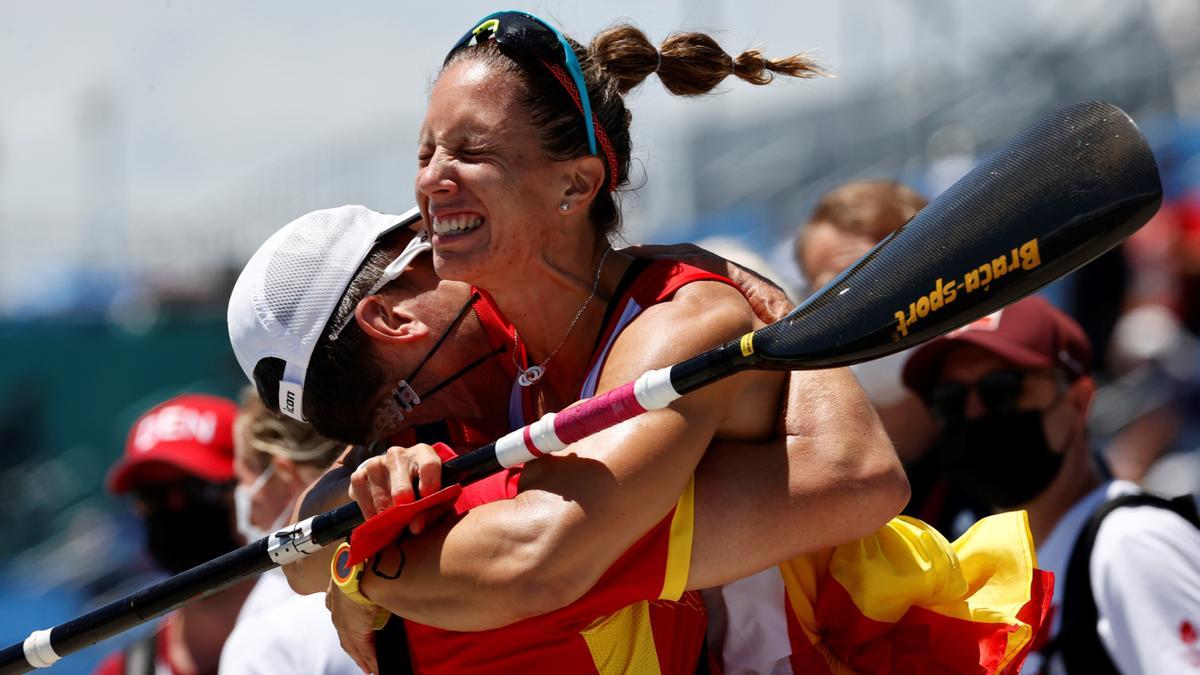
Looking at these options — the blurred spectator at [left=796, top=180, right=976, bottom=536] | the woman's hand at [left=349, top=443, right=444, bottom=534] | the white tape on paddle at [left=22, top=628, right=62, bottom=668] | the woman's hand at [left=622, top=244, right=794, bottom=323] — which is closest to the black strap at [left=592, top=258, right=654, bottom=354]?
the woman's hand at [left=622, top=244, right=794, bottom=323]

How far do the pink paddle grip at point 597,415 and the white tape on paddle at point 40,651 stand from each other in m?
1.25

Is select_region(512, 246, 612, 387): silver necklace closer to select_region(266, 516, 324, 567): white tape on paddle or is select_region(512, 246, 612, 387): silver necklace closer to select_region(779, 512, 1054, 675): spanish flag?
select_region(266, 516, 324, 567): white tape on paddle

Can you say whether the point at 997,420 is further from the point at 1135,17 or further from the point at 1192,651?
the point at 1135,17

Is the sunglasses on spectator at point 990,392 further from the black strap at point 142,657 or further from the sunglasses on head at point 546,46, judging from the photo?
the black strap at point 142,657

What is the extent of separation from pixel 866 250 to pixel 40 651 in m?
2.92

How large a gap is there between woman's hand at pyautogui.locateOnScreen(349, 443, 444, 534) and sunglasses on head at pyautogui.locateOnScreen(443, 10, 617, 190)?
683 mm

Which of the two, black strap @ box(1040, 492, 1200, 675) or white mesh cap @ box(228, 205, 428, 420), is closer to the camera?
white mesh cap @ box(228, 205, 428, 420)

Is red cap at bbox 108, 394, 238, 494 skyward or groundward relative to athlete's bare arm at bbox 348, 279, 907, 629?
groundward

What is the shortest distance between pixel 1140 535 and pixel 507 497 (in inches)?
77.6

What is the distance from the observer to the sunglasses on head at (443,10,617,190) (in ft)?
9.20

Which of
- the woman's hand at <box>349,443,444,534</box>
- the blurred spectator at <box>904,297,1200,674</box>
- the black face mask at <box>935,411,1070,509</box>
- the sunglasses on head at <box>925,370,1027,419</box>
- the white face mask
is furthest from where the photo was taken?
the white face mask

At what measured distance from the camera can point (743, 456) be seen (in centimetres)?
271

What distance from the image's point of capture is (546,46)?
2809 millimetres

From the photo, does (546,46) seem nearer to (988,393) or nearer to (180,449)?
(988,393)
